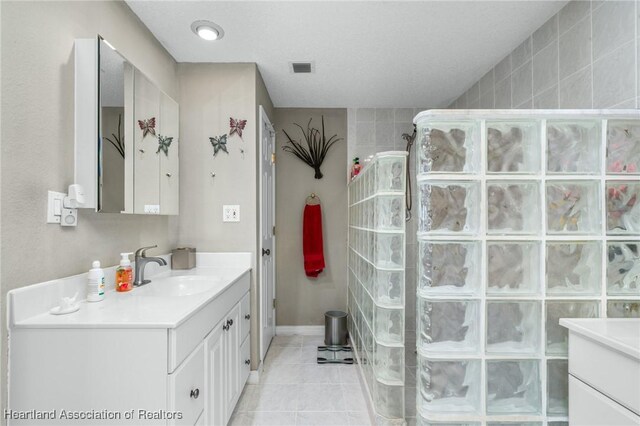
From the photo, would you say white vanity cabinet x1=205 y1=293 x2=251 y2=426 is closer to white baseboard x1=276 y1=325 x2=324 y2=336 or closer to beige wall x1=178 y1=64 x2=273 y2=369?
beige wall x1=178 y1=64 x2=273 y2=369

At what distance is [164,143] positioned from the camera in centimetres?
192

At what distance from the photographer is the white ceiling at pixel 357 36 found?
1613 mm

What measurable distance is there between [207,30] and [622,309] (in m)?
2.42

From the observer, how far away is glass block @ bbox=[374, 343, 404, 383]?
1.62 metres

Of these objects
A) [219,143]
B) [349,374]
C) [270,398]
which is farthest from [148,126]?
[349,374]

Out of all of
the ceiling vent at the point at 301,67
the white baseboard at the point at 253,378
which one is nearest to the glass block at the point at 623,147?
the ceiling vent at the point at 301,67

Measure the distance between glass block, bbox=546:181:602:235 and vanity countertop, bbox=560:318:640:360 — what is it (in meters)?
0.33

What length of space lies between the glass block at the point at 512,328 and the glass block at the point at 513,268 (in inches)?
2.1

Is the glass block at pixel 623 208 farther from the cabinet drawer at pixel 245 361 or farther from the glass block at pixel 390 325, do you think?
the cabinet drawer at pixel 245 361

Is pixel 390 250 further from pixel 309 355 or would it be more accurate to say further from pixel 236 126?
pixel 309 355

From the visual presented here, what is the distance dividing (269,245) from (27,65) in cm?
201

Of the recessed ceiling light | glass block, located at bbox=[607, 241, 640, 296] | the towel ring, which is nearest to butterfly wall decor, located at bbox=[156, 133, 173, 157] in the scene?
the recessed ceiling light

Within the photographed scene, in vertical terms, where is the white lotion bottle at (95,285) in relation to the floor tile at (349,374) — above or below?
above

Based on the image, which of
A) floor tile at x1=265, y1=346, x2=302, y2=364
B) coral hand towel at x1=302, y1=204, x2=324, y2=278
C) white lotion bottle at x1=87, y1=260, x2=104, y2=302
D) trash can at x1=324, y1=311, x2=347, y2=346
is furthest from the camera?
coral hand towel at x1=302, y1=204, x2=324, y2=278
